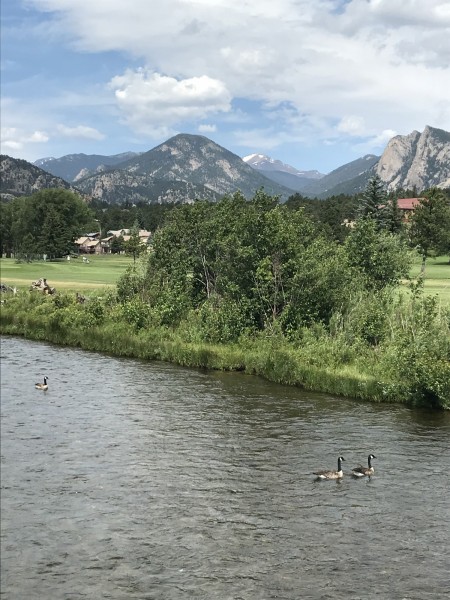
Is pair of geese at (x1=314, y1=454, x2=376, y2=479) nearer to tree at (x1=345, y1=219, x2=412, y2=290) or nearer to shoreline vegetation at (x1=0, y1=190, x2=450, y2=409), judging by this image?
shoreline vegetation at (x1=0, y1=190, x2=450, y2=409)

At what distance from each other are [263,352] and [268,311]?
647cm

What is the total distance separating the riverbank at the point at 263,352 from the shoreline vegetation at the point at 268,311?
3.3 inches

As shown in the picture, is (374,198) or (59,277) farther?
(374,198)

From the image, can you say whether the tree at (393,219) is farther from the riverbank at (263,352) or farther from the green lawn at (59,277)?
the riverbank at (263,352)

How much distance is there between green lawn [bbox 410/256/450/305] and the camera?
64925 millimetres

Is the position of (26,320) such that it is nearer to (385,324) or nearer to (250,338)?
(250,338)

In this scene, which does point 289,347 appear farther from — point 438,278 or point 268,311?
point 438,278

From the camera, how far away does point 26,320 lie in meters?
→ 54.5

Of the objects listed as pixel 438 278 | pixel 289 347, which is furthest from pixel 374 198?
pixel 289 347

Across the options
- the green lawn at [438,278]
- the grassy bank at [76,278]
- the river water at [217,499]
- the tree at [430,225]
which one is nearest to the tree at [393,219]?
the tree at [430,225]

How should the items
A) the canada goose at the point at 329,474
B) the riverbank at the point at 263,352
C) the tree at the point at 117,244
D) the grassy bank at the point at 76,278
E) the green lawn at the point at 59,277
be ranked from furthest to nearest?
the tree at the point at 117,244 → the green lawn at the point at 59,277 → the grassy bank at the point at 76,278 → the riverbank at the point at 263,352 → the canada goose at the point at 329,474

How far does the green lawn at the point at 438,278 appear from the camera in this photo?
2556 inches

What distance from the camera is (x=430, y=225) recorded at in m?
104

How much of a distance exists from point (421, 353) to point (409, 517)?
1549 cm
